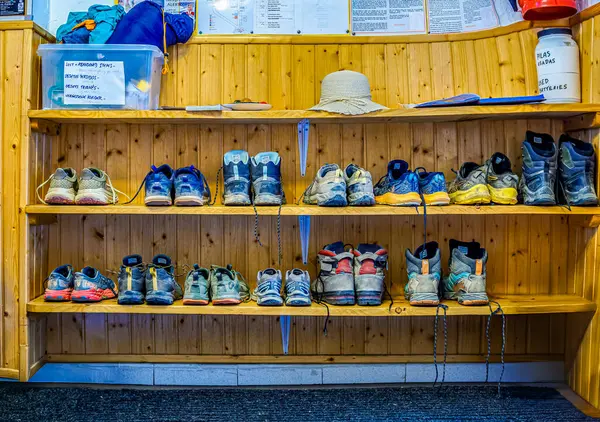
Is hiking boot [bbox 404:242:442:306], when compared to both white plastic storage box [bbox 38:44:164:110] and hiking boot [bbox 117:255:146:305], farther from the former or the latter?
white plastic storage box [bbox 38:44:164:110]

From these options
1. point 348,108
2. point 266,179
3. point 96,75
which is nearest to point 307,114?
point 348,108

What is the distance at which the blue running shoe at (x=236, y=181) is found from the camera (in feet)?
7.19

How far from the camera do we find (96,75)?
2219mm

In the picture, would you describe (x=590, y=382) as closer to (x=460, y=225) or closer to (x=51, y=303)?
(x=460, y=225)

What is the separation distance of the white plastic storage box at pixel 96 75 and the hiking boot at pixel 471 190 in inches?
55.0

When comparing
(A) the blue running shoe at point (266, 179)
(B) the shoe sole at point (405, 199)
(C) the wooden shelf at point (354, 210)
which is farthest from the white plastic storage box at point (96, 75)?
(B) the shoe sole at point (405, 199)

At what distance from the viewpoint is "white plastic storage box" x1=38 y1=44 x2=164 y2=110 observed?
221cm

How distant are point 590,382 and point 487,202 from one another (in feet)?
2.94

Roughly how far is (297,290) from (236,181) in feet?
1.72

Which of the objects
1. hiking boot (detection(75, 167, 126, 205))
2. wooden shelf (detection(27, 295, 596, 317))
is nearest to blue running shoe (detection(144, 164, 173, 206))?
hiking boot (detection(75, 167, 126, 205))

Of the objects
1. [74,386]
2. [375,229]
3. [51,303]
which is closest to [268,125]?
[375,229]

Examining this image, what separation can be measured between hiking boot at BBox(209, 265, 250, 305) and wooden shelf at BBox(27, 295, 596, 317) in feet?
0.10

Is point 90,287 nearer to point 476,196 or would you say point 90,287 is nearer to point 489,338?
point 476,196

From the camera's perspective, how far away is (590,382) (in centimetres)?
224
